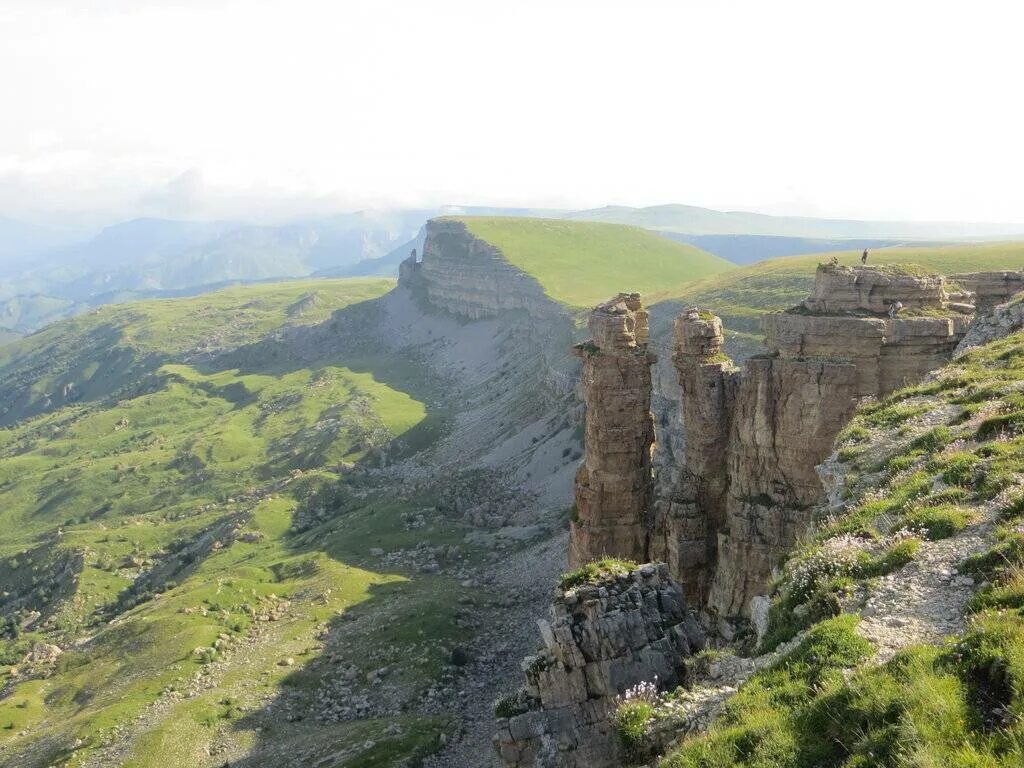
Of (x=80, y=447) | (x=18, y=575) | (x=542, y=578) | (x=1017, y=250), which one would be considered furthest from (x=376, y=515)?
(x=80, y=447)

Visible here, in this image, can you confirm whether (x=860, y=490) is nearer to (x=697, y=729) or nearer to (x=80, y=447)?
(x=697, y=729)

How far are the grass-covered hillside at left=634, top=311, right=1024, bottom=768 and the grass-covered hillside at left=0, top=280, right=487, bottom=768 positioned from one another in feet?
123

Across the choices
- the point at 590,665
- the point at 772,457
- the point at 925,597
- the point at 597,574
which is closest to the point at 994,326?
the point at 772,457

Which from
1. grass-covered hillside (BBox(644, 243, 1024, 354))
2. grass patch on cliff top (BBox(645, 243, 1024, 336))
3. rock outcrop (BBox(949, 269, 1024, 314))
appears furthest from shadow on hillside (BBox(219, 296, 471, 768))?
grass patch on cliff top (BBox(645, 243, 1024, 336))

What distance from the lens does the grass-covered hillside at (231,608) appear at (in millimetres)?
56375

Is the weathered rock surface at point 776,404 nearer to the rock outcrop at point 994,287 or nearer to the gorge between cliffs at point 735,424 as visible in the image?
the gorge between cliffs at point 735,424

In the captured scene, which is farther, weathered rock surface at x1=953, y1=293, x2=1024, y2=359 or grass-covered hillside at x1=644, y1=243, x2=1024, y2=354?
grass-covered hillside at x1=644, y1=243, x2=1024, y2=354

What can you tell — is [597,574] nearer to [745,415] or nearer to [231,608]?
[745,415]

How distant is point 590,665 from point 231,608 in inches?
2607

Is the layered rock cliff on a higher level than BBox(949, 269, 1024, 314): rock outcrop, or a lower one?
lower

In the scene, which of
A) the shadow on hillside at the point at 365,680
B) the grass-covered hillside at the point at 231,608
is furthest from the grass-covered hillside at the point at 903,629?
the grass-covered hillside at the point at 231,608

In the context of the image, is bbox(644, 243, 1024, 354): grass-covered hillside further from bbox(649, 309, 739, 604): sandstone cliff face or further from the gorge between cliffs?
bbox(649, 309, 739, 604): sandstone cliff face

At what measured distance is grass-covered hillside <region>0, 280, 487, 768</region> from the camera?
56375 millimetres

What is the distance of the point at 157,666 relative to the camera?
67875mm
